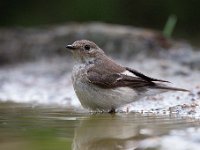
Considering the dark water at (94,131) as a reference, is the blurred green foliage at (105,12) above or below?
above

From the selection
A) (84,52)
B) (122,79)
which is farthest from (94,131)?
(84,52)

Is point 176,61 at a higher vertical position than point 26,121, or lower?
higher

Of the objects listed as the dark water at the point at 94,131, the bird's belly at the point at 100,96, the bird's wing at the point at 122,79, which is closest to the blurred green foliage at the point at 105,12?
the bird's wing at the point at 122,79

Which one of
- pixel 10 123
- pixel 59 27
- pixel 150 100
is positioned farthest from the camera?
pixel 59 27

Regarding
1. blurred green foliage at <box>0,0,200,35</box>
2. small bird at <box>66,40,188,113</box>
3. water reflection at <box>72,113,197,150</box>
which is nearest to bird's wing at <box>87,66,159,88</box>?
small bird at <box>66,40,188,113</box>

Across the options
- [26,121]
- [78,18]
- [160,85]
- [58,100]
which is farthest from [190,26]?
[26,121]

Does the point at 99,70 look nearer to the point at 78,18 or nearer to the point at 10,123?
the point at 10,123

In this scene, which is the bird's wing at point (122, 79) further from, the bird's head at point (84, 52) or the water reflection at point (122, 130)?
the water reflection at point (122, 130)
